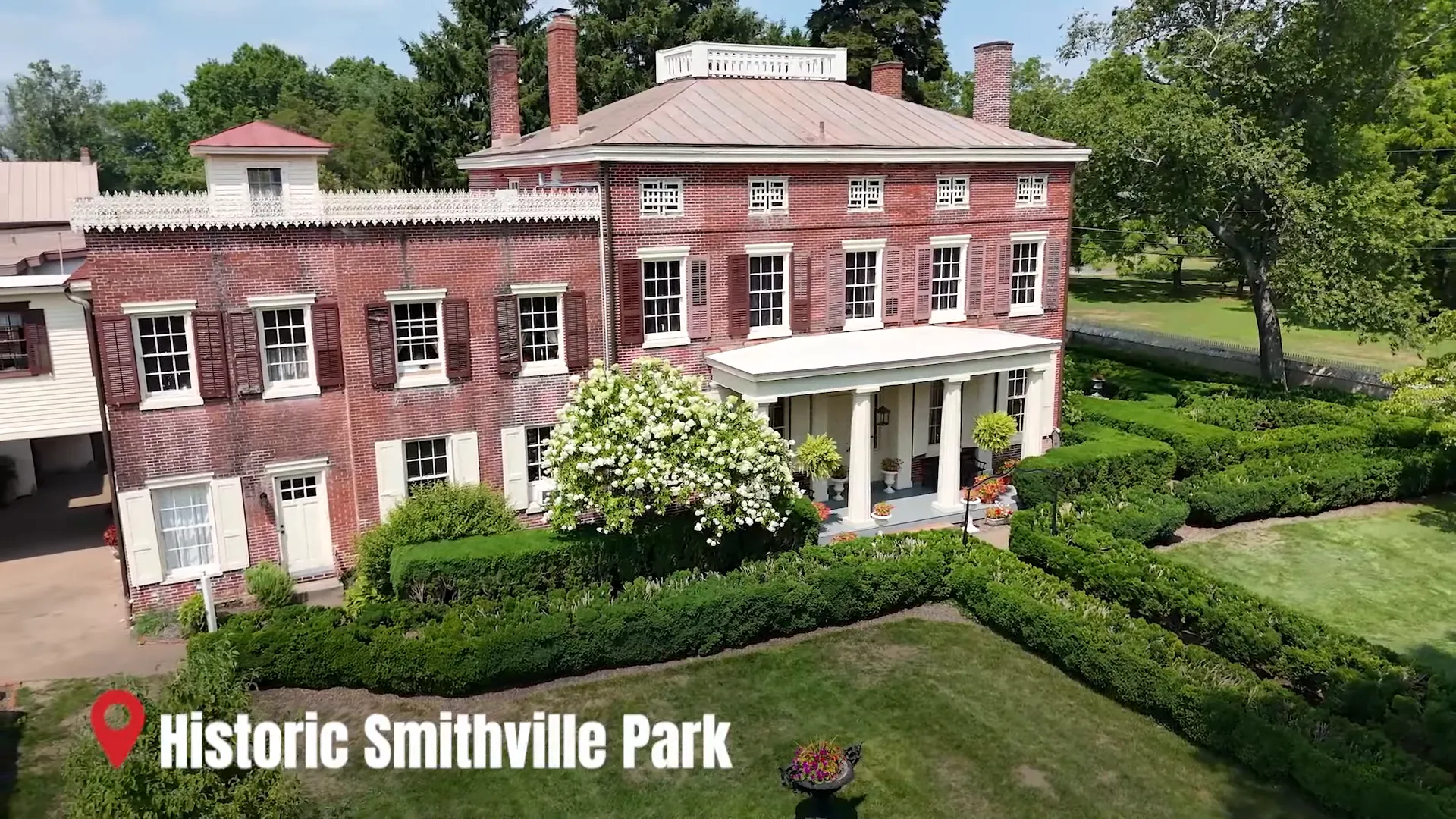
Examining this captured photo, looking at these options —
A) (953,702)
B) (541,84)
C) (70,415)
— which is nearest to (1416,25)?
(541,84)

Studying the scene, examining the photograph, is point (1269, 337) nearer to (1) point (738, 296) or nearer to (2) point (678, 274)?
(1) point (738, 296)

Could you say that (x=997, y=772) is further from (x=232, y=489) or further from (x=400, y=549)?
(x=232, y=489)

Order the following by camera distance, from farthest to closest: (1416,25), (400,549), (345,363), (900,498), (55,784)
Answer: (1416,25) < (900,498) < (345,363) < (400,549) < (55,784)

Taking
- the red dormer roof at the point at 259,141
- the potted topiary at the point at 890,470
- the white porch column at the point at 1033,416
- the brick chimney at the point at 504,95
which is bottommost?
the potted topiary at the point at 890,470

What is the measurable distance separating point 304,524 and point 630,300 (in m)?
8.45

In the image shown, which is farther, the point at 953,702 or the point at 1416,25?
the point at 1416,25

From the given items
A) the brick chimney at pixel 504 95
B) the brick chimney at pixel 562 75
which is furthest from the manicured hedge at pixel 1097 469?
the brick chimney at pixel 504 95

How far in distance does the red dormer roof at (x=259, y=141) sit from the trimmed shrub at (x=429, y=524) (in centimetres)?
730

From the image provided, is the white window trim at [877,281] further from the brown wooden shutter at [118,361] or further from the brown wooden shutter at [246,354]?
the brown wooden shutter at [118,361]

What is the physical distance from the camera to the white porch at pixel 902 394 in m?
23.1

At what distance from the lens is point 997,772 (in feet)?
48.4

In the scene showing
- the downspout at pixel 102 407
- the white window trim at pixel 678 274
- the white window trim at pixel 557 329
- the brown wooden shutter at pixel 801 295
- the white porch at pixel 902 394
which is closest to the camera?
the downspout at pixel 102 407

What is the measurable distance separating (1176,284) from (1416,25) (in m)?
33.5

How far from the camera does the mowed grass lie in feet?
45.8
